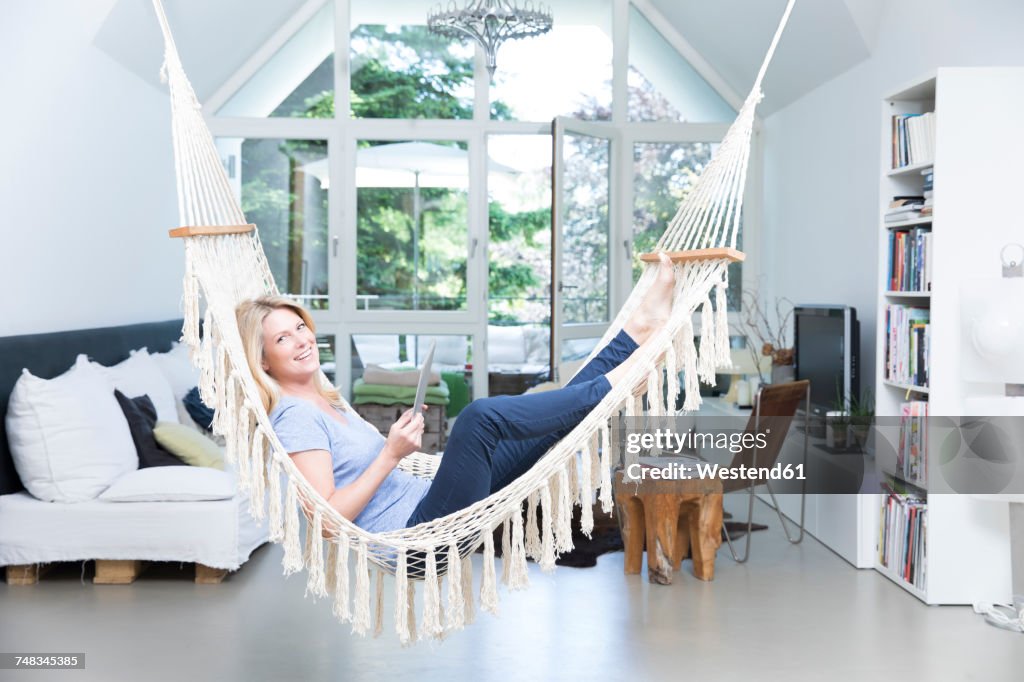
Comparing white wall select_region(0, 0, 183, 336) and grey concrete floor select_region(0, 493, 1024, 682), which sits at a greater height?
white wall select_region(0, 0, 183, 336)

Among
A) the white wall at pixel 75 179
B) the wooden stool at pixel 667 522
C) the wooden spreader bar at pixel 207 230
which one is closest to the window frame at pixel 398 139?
the white wall at pixel 75 179

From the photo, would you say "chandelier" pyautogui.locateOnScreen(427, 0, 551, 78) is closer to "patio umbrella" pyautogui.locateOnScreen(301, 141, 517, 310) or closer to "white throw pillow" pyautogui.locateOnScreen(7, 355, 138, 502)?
"patio umbrella" pyautogui.locateOnScreen(301, 141, 517, 310)

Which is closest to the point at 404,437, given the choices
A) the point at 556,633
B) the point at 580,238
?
the point at 556,633

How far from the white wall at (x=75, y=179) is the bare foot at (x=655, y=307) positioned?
232cm

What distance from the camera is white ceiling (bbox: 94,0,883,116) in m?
4.54

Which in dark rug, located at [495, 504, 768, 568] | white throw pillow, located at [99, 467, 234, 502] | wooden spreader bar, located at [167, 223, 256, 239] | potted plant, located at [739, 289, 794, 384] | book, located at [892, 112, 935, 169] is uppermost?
book, located at [892, 112, 935, 169]

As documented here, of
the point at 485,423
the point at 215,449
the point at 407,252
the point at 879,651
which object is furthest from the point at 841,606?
the point at 407,252

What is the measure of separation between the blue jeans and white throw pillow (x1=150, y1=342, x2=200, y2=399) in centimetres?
241

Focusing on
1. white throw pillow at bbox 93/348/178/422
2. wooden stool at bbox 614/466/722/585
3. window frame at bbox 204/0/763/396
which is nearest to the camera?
wooden stool at bbox 614/466/722/585

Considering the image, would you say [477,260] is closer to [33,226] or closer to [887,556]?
[33,226]

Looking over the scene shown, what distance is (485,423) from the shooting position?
224 centimetres

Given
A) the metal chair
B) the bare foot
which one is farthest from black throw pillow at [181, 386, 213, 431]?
the bare foot

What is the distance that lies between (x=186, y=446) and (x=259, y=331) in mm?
1495

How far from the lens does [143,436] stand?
3.65 meters
